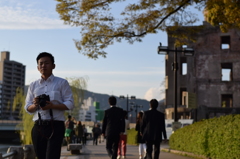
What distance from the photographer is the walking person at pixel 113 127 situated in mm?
10391

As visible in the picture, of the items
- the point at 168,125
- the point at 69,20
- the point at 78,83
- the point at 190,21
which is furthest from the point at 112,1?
the point at 78,83

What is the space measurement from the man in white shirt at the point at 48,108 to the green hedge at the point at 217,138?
644cm

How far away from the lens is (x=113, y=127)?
10406 mm

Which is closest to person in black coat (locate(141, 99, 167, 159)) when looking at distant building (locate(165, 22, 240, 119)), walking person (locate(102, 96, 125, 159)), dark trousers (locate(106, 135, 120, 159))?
walking person (locate(102, 96, 125, 159))

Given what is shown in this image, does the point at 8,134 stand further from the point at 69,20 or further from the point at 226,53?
the point at 69,20

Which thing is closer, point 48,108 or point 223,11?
point 48,108

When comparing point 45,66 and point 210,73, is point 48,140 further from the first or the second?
point 210,73

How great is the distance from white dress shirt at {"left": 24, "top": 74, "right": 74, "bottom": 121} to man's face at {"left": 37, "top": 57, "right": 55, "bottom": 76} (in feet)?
0.25

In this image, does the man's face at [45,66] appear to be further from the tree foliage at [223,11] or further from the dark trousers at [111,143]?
the tree foliage at [223,11]

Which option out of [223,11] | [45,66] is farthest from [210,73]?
[45,66]

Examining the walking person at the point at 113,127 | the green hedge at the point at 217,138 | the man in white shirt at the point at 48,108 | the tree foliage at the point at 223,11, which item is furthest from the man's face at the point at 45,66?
the tree foliage at the point at 223,11

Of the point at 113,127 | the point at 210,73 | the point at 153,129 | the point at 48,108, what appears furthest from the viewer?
the point at 210,73

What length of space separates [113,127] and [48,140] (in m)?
5.52

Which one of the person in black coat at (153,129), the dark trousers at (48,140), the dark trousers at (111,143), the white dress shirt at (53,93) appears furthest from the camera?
the person in black coat at (153,129)
